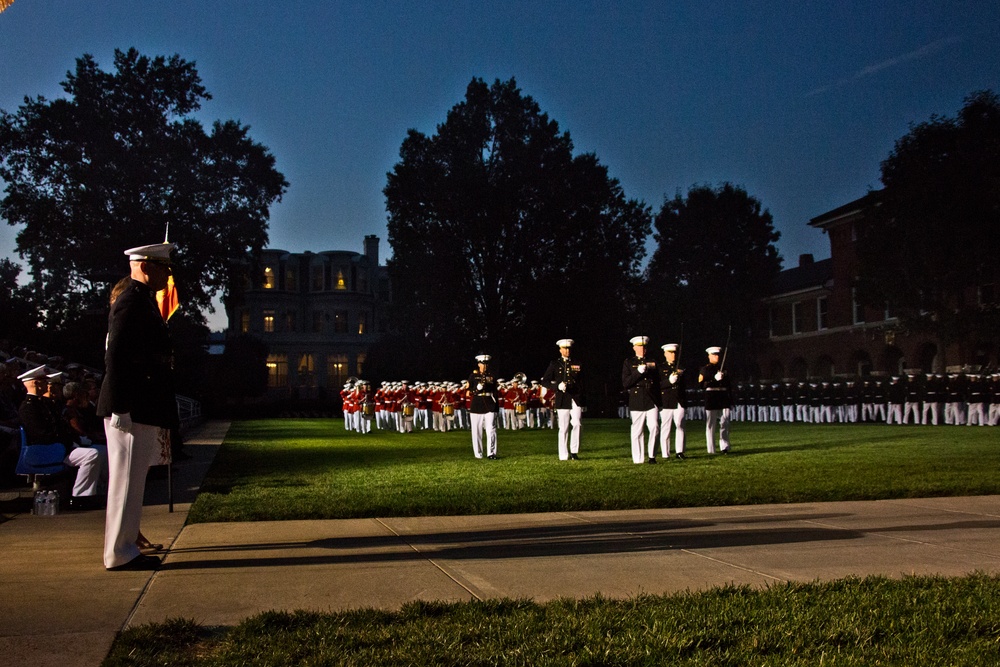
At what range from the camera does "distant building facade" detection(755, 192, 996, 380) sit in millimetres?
50469

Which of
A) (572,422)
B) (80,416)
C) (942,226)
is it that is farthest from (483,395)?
(942,226)

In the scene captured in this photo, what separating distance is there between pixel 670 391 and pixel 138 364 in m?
13.1

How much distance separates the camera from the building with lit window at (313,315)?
8338 centimetres

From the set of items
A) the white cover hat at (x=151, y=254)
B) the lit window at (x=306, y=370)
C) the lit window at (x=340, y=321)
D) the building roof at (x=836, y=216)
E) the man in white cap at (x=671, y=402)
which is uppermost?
the building roof at (x=836, y=216)

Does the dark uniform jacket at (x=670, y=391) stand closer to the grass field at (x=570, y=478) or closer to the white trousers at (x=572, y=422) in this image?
the grass field at (x=570, y=478)

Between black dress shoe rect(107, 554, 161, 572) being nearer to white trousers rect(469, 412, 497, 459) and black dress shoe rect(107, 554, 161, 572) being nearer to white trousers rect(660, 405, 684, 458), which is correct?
white trousers rect(469, 412, 497, 459)

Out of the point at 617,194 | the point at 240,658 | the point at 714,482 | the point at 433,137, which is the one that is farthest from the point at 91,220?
the point at 240,658

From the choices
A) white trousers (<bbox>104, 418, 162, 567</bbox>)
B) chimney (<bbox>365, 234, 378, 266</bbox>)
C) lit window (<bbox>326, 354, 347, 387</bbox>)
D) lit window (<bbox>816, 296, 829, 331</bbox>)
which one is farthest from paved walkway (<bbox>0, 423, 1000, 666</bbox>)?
chimney (<bbox>365, 234, 378, 266</bbox>)

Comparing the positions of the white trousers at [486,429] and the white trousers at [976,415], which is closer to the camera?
the white trousers at [486,429]

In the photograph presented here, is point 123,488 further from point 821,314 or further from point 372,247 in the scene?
point 372,247

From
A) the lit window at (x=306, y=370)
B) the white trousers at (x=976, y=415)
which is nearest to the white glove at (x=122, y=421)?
the white trousers at (x=976, y=415)

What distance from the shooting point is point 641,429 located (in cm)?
1745

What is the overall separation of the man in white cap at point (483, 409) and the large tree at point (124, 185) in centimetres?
2613

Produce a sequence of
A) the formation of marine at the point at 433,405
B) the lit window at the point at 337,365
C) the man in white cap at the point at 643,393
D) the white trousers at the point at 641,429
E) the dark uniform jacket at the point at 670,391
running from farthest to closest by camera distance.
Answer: the lit window at the point at 337,365
the formation of marine at the point at 433,405
the dark uniform jacket at the point at 670,391
the man in white cap at the point at 643,393
the white trousers at the point at 641,429
